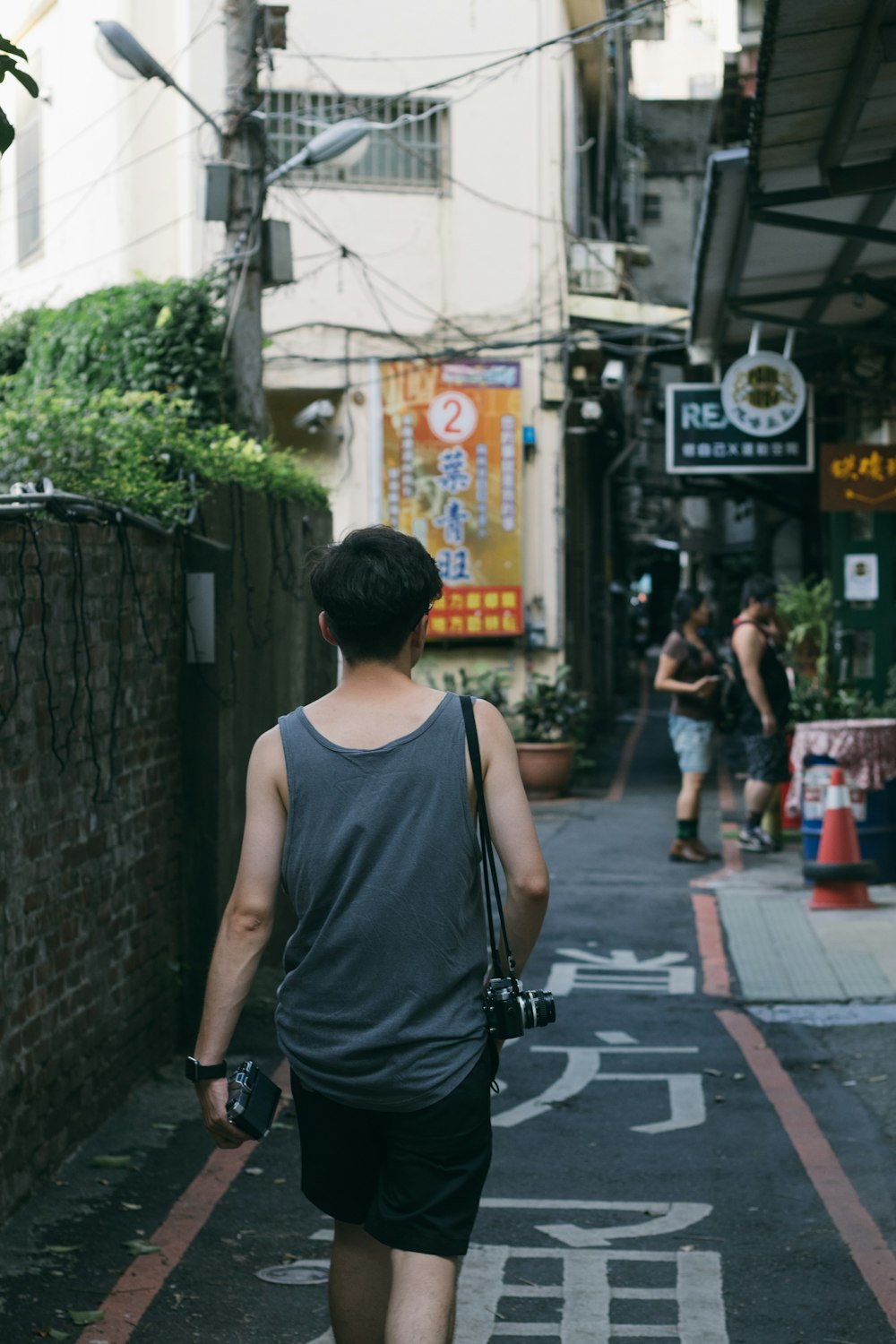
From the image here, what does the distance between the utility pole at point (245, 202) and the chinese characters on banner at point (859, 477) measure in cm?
487

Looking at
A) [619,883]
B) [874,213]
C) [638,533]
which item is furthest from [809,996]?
[638,533]

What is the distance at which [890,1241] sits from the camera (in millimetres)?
4859

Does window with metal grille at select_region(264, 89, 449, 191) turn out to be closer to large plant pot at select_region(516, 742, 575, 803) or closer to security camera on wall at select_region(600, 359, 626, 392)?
security camera on wall at select_region(600, 359, 626, 392)

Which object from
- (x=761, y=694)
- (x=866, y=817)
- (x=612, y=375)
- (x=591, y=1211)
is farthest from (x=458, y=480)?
(x=591, y=1211)

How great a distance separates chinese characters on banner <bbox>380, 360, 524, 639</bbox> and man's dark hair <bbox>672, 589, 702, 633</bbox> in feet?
17.9

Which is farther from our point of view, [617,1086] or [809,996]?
[809,996]

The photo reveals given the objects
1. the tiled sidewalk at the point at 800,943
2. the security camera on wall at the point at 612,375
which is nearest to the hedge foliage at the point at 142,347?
the tiled sidewalk at the point at 800,943

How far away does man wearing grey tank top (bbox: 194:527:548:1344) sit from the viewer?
120 inches

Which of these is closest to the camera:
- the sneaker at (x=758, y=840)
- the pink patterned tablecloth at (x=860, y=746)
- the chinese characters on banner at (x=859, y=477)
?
the pink patterned tablecloth at (x=860, y=746)

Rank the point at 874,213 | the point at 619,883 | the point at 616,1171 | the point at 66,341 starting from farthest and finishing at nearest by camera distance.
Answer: the point at 66,341 < the point at 619,883 < the point at 874,213 < the point at 616,1171

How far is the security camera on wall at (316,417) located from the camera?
56.9ft

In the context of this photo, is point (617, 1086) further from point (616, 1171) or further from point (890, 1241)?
point (890, 1241)

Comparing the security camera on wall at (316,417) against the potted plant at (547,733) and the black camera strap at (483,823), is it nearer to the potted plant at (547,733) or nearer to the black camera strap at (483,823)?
the potted plant at (547,733)

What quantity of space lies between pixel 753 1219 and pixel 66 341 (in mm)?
9255
